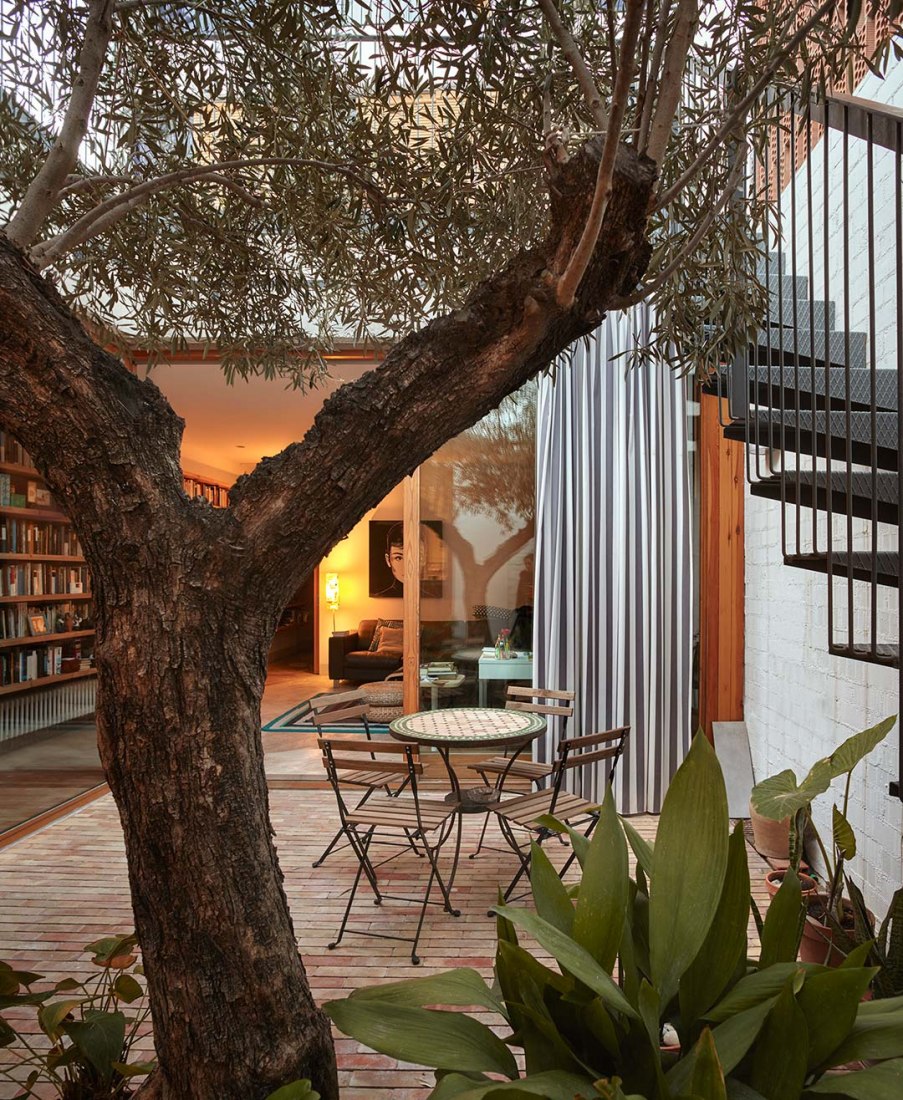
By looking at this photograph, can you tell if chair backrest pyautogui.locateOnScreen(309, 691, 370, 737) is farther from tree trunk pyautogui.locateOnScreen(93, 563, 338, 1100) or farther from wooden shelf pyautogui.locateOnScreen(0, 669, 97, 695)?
tree trunk pyautogui.locateOnScreen(93, 563, 338, 1100)

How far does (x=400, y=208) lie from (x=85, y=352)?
1.36 m

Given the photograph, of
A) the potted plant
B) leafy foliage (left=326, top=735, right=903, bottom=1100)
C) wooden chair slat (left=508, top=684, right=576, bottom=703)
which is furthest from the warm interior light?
leafy foliage (left=326, top=735, right=903, bottom=1100)

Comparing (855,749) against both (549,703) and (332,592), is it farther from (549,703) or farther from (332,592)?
(332,592)

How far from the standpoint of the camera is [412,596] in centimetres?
548

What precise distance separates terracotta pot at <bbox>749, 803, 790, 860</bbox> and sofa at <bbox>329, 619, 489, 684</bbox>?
2.02m

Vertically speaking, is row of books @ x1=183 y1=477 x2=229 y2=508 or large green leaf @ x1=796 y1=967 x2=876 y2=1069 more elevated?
row of books @ x1=183 y1=477 x2=229 y2=508

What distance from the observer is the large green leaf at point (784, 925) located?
144 cm

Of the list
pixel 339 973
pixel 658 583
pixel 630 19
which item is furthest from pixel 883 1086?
pixel 658 583

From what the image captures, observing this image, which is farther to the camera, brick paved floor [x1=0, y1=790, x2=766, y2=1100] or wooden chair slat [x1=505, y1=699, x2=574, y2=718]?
wooden chair slat [x1=505, y1=699, x2=574, y2=718]

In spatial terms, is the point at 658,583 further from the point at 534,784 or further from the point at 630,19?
the point at 630,19

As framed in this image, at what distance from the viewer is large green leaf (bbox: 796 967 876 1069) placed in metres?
1.22

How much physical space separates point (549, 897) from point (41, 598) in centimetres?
401

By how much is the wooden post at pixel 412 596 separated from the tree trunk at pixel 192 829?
4066mm

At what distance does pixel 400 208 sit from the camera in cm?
240
